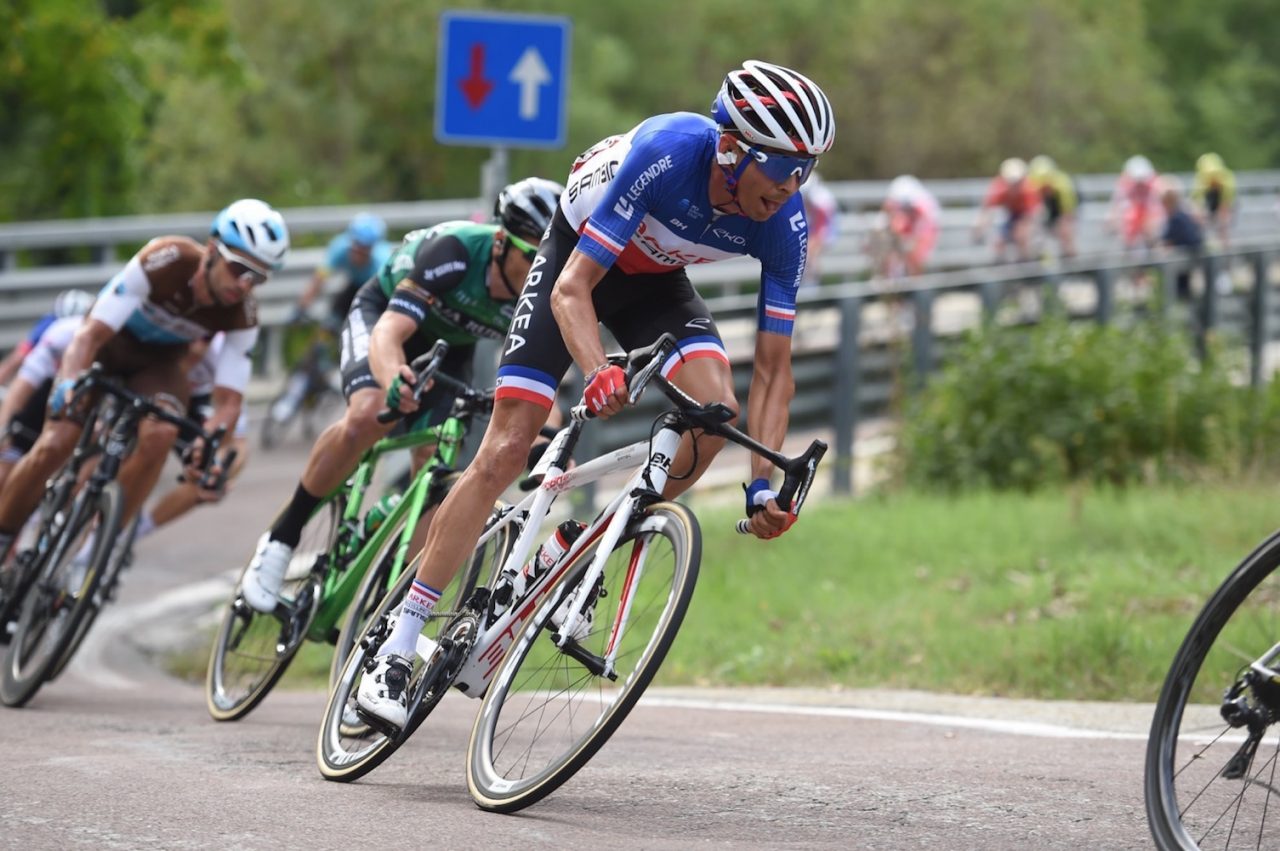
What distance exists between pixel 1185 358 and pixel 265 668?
8.07 m

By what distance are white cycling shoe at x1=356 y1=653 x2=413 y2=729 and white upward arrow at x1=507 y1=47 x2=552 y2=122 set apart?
6235 millimetres

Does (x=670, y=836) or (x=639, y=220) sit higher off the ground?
(x=639, y=220)

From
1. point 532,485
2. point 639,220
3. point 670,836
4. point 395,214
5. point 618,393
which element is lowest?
point 395,214

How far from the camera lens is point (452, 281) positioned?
24.9 ft

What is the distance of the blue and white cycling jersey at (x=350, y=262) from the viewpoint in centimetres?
1688

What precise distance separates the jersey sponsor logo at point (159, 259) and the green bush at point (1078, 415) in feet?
20.8

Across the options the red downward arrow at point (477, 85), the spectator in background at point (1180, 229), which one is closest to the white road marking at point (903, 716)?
the red downward arrow at point (477, 85)

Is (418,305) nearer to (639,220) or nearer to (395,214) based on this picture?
(639,220)

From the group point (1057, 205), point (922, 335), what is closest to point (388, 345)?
point (922, 335)

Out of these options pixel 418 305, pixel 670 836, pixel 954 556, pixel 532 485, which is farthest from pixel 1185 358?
pixel 670 836

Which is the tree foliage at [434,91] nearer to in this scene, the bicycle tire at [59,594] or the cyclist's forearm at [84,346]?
the cyclist's forearm at [84,346]

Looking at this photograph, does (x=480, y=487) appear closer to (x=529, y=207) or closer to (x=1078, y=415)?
(x=529, y=207)

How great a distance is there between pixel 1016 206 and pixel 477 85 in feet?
69.9

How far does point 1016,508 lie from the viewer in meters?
11.9
